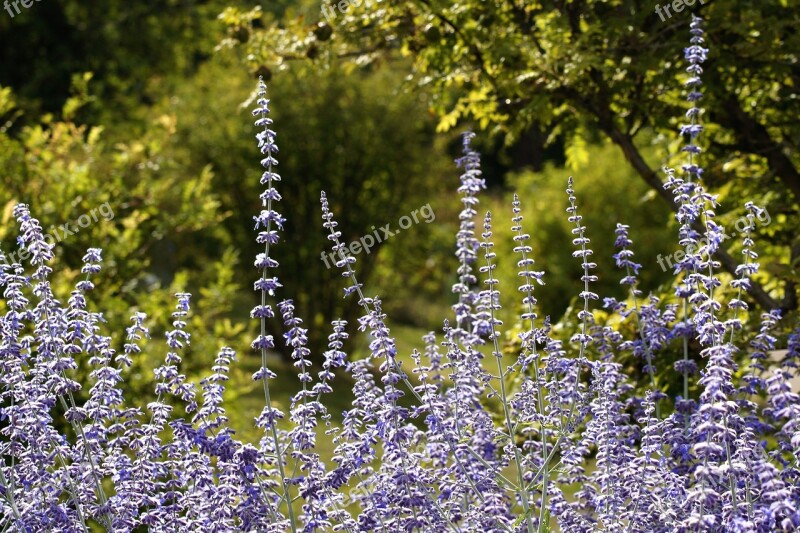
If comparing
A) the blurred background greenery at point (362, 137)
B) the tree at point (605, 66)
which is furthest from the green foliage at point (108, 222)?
the tree at point (605, 66)

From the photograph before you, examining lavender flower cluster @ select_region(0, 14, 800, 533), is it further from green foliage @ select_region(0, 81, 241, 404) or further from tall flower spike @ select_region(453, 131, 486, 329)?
green foliage @ select_region(0, 81, 241, 404)

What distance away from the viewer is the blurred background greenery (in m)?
5.18

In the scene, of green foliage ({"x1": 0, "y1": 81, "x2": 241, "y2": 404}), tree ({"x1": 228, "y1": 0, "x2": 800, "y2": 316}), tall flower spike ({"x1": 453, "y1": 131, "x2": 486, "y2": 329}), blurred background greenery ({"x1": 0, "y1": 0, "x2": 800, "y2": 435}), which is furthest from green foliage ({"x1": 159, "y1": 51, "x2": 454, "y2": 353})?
tall flower spike ({"x1": 453, "y1": 131, "x2": 486, "y2": 329})

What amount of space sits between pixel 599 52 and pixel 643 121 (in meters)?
0.53

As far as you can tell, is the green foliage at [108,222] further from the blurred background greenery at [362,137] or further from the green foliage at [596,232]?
the green foliage at [596,232]

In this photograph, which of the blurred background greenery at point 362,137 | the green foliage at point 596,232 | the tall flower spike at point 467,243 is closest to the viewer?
the tall flower spike at point 467,243

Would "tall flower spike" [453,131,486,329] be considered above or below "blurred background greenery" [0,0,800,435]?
above

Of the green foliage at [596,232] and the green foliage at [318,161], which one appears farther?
the green foliage at [596,232]

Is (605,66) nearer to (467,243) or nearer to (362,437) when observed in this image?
(467,243)

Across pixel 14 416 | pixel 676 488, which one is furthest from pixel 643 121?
pixel 14 416

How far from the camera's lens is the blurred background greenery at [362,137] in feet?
17.0

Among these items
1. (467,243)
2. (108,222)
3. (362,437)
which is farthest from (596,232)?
(362,437)

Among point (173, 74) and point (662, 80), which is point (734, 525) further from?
point (173, 74)

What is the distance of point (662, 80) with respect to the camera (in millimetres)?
5117
